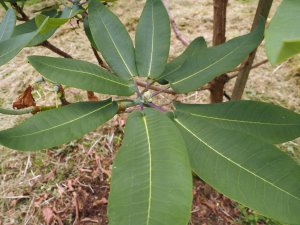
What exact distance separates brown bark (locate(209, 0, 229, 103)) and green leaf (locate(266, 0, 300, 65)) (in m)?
0.51

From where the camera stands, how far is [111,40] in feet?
2.67

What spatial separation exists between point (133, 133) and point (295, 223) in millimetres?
292

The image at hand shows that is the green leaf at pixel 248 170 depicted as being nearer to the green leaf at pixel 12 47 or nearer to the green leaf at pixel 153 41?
the green leaf at pixel 153 41

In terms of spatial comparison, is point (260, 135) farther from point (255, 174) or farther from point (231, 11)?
point (231, 11)

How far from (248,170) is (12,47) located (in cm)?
46

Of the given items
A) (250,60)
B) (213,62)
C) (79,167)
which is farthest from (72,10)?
(79,167)

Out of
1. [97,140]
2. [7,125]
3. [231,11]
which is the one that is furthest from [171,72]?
[231,11]

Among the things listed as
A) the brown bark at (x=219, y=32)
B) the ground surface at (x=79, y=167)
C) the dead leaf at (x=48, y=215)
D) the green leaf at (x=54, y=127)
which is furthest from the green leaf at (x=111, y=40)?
the dead leaf at (x=48, y=215)

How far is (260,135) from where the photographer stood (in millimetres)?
685

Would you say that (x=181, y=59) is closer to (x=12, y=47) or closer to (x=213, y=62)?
(x=213, y=62)

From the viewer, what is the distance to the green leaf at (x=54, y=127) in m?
0.61

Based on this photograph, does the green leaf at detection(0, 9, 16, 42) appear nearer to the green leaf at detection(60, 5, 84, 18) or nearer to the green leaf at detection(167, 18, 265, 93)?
the green leaf at detection(60, 5, 84, 18)

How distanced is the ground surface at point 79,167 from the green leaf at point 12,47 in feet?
1.85

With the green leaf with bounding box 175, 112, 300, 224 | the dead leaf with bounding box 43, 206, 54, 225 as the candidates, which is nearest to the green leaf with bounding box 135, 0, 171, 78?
the green leaf with bounding box 175, 112, 300, 224
